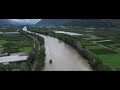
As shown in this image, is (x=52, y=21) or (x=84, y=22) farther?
(x=84, y=22)

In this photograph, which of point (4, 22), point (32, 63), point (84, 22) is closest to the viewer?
point (32, 63)

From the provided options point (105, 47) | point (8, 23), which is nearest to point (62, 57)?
point (105, 47)

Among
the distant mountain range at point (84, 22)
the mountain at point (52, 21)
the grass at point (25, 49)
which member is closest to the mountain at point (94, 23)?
the distant mountain range at point (84, 22)

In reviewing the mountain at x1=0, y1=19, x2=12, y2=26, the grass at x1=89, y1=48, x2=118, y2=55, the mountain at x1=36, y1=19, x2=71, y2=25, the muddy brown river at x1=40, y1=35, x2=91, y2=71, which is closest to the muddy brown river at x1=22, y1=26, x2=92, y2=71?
the muddy brown river at x1=40, y1=35, x2=91, y2=71

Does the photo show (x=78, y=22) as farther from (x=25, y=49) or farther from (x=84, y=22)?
(x=25, y=49)

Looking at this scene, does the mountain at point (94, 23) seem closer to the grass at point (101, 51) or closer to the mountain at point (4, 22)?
the grass at point (101, 51)
